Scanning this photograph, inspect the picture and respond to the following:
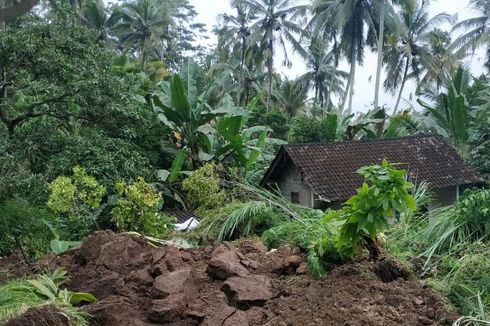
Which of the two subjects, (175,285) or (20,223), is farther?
(20,223)

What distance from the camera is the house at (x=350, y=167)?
13344mm

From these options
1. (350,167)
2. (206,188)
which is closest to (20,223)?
(206,188)

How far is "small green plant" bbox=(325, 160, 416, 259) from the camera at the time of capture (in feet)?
16.1

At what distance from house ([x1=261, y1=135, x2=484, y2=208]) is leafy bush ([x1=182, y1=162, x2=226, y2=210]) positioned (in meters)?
3.59

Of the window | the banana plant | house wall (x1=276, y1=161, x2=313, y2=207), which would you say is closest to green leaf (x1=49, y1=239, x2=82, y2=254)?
the banana plant

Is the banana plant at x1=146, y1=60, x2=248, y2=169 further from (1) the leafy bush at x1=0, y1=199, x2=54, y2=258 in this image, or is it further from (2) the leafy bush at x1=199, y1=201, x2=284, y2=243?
(1) the leafy bush at x1=0, y1=199, x2=54, y2=258

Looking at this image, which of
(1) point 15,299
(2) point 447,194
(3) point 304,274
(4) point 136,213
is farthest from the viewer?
(2) point 447,194

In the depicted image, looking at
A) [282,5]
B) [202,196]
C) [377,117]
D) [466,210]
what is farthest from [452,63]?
[466,210]

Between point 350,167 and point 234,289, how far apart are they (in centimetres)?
979

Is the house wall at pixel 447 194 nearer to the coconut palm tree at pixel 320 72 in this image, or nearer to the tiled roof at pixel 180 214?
the tiled roof at pixel 180 214

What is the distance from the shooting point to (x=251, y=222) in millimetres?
7797

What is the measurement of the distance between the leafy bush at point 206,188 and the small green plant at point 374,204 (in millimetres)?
4411

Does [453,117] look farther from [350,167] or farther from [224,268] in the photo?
[224,268]

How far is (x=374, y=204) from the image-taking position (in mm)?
4965
